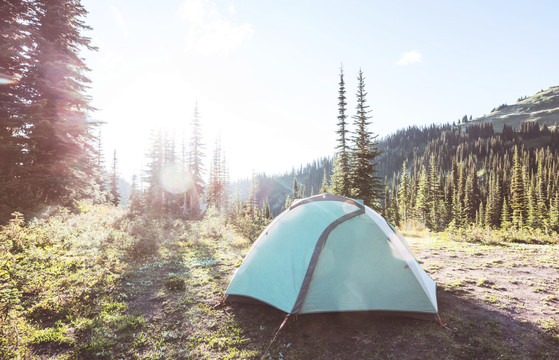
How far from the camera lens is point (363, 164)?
80.7 ft

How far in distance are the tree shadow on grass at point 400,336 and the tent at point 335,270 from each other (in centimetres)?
42

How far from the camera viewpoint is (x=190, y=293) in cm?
723

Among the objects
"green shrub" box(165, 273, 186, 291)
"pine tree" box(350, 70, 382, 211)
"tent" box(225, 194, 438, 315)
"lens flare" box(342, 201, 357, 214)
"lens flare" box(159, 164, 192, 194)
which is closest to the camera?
"tent" box(225, 194, 438, 315)

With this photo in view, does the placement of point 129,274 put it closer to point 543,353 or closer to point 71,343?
point 71,343

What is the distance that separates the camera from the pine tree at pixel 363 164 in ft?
77.7

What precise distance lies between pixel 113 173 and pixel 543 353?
59.5 m

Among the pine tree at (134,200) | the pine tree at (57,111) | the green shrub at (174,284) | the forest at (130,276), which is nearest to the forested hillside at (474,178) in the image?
the forest at (130,276)

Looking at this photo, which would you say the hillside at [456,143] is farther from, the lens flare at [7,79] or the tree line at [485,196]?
the lens flare at [7,79]

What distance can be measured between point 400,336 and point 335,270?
1737mm

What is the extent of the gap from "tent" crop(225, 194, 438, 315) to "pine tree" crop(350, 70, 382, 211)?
18022mm

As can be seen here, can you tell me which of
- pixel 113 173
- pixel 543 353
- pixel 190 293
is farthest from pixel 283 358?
pixel 113 173

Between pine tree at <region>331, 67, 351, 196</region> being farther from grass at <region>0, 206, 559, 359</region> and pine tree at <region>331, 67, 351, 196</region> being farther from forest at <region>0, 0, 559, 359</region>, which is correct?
grass at <region>0, 206, 559, 359</region>

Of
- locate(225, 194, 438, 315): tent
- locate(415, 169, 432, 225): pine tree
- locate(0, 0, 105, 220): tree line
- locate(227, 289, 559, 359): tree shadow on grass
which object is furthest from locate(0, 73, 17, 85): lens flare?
locate(415, 169, 432, 225): pine tree

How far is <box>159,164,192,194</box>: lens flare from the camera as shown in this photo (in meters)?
38.5
